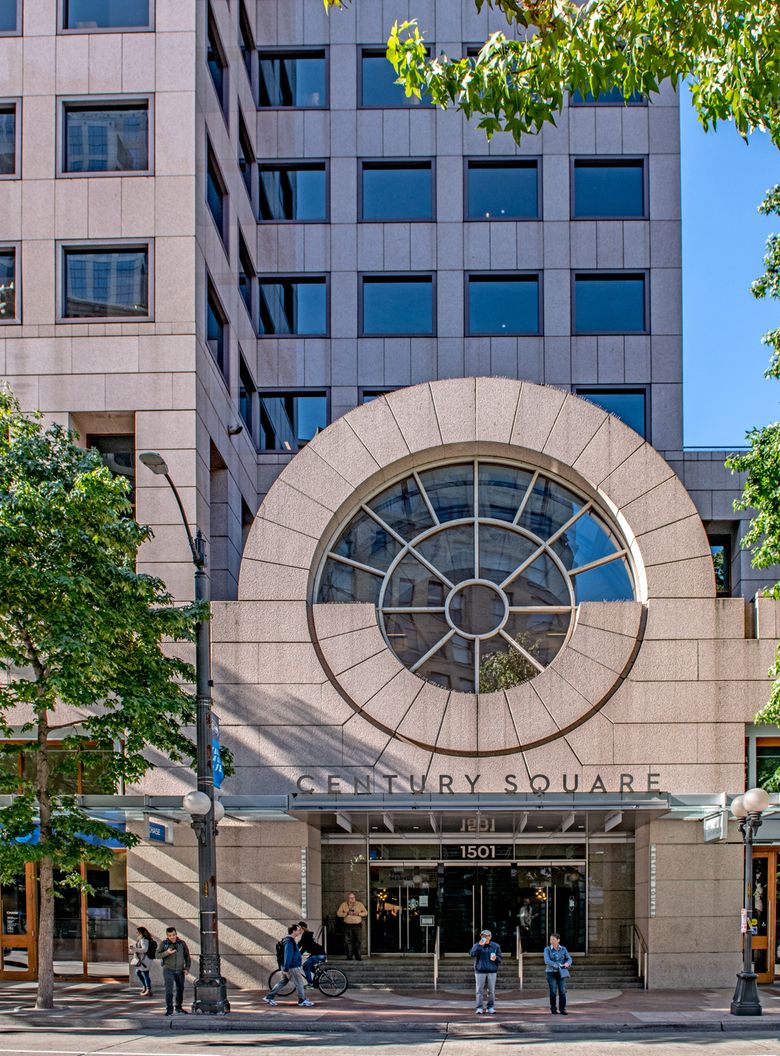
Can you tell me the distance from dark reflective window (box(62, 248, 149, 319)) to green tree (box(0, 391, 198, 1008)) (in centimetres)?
551

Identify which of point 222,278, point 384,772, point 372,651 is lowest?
point 384,772

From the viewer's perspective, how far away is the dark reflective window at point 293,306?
34.8m

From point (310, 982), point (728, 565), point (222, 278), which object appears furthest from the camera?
point (728, 565)

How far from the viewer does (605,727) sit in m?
24.1

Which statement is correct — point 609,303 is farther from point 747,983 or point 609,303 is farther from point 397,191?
point 747,983

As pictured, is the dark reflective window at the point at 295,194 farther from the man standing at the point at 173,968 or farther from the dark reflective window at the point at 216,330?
the man standing at the point at 173,968

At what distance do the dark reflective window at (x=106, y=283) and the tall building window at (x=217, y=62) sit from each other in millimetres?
5727

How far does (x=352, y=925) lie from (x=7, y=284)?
16.1 meters

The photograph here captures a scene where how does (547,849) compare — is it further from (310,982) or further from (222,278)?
Answer: (222,278)

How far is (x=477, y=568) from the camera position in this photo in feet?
82.8

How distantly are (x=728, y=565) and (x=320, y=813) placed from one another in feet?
50.6

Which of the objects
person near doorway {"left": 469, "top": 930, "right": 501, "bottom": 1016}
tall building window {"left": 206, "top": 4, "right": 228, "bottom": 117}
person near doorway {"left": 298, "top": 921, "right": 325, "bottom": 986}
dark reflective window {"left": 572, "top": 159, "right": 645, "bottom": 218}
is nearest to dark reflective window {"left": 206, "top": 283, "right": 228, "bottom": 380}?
tall building window {"left": 206, "top": 4, "right": 228, "bottom": 117}

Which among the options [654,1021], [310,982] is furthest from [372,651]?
[654,1021]

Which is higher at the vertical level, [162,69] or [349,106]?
[349,106]
